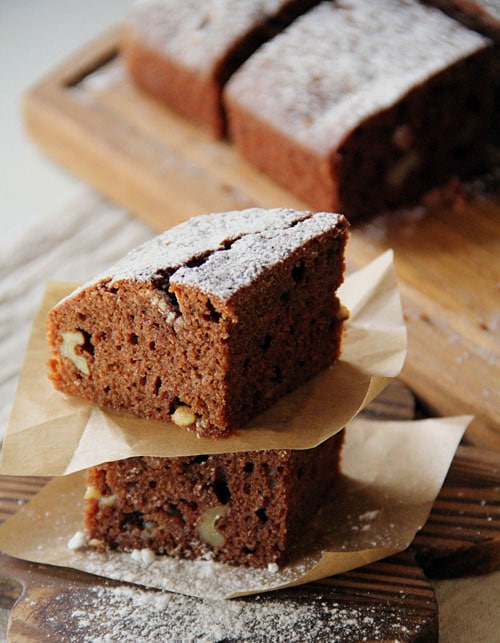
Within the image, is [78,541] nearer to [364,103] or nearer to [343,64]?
[364,103]

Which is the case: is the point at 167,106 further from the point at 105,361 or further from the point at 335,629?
the point at 335,629

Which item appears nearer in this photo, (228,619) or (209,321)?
(209,321)

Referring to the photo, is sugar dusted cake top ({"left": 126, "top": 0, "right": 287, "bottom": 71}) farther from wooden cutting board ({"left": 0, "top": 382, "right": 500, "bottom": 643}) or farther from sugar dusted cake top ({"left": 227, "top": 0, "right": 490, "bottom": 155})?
wooden cutting board ({"left": 0, "top": 382, "right": 500, "bottom": 643})

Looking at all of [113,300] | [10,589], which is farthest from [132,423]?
[10,589]

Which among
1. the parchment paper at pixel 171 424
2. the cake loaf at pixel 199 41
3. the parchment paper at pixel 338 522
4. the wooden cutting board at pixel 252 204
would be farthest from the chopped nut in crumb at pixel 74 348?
the cake loaf at pixel 199 41

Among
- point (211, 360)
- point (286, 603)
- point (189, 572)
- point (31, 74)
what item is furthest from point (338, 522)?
point (31, 74)
